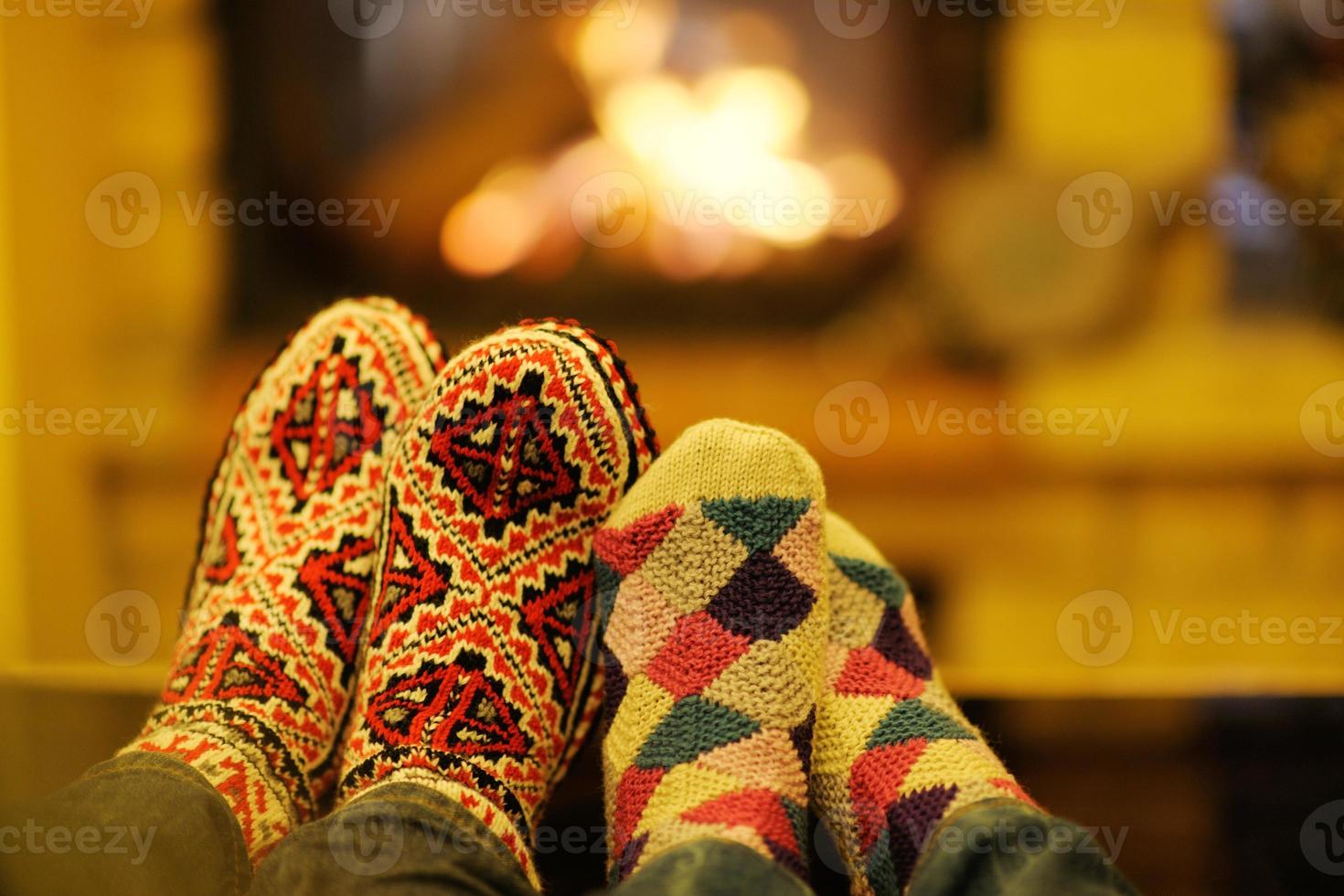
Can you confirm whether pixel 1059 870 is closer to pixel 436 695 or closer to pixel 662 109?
pixel 436 695

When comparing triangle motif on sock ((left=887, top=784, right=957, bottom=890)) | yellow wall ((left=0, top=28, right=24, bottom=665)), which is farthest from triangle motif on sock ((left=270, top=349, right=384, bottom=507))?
yellow wall ((left=0, top=28, right=24, bottom=665))

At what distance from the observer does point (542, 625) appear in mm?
688

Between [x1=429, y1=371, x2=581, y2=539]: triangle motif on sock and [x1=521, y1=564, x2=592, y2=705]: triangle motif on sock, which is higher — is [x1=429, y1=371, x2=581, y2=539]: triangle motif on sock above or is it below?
above

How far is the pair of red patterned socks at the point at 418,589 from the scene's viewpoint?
2.00 ft

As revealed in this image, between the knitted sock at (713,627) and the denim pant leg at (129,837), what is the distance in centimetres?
20

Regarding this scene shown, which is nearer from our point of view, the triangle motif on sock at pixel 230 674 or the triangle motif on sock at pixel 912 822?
the triangle motif on sock at pixel 912 822

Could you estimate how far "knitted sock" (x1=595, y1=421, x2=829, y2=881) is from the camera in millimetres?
559

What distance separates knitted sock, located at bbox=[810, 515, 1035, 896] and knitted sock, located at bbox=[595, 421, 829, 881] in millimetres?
39

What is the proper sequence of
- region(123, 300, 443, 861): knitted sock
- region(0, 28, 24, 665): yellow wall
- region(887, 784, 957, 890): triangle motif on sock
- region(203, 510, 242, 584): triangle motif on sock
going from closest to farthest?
region(887, 784, 957, 890): triangle motif on sock < region(123, 300, 443, 861): knitted sock < region(203, 510, 242, 584): triangle motif on sock < region(0, 28, 24, 665): yellow wall

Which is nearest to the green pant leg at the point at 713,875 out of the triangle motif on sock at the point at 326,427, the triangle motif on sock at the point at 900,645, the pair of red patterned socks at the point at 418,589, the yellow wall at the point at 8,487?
the pair of red patterned socks at the point at 418,589

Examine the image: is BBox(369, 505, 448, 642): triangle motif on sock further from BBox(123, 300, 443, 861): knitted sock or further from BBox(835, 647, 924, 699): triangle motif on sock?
BBox(835, 647, 924, 699): triangle motif on sock

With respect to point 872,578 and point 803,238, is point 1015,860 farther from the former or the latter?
point 803,238

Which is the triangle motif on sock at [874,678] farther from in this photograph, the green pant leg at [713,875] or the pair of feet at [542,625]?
the green pant leg at [713,875]

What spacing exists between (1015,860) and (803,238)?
1170 mm
